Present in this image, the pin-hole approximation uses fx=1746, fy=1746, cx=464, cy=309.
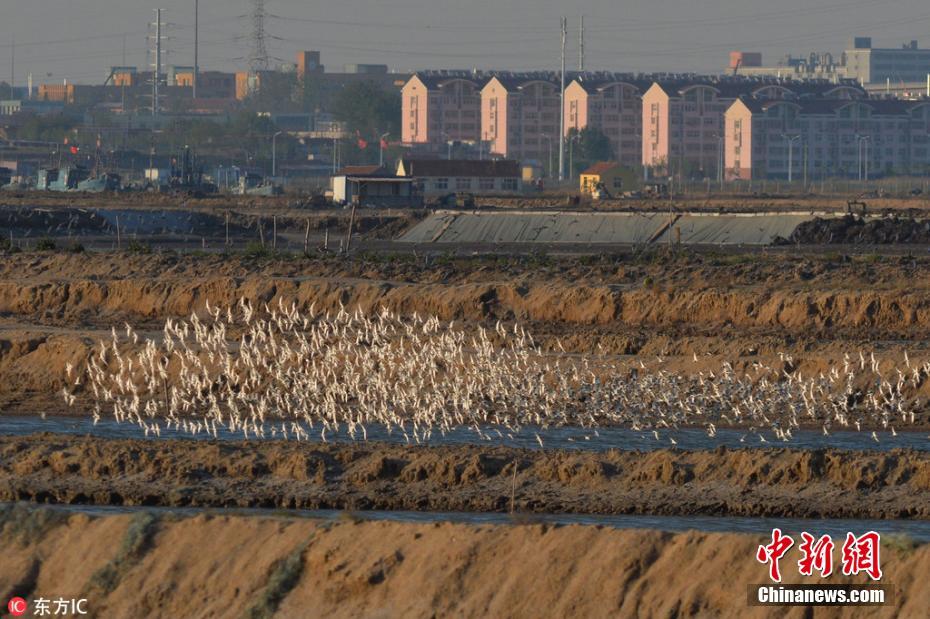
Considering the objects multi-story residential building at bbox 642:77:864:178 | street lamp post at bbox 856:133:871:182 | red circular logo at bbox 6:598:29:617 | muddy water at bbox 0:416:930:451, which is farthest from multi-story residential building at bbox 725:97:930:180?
red circular logo at bbox 6:598:29:617

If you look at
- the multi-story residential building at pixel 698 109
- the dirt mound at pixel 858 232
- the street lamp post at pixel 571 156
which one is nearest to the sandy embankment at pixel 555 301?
the dirt mound at pixel 858 232

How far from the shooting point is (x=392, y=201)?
105312 millimetres

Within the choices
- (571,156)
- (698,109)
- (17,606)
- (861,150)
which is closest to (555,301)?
(17,606)

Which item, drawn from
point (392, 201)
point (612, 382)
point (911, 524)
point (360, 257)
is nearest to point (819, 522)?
point (911, 524)

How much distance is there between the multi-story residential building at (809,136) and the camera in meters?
186

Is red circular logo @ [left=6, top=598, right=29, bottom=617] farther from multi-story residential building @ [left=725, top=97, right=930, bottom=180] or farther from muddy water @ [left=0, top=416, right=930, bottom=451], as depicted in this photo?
multi-story residential building @ [left=725, top=97, right=930, bottom=180]

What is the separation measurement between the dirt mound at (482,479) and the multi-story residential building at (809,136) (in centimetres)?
16475

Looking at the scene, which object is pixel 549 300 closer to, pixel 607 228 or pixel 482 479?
pixel 482 479

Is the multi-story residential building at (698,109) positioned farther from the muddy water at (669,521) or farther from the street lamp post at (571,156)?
the muddy water at (669,521)

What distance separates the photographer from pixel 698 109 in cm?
19475

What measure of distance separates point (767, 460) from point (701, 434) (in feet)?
17.1

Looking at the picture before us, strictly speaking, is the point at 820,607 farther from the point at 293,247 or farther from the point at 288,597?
the point at 293,247

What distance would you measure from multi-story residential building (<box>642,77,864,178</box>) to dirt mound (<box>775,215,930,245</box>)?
4694 inches

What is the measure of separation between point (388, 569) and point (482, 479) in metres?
6.03
